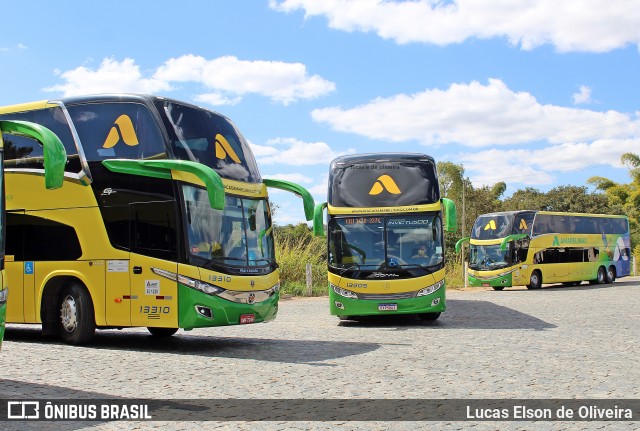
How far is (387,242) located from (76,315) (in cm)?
729

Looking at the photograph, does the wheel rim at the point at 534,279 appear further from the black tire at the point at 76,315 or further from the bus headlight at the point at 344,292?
the black tire at the point at 76,315

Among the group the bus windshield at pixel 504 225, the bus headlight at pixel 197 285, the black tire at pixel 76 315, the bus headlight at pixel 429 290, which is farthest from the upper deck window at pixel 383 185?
the bus windshield at pixel 504 225

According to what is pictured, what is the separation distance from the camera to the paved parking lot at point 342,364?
834 cm

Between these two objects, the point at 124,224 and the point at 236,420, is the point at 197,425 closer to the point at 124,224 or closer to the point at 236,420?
the point at 236,420

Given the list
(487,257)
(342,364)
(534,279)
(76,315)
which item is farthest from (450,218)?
(534,279)

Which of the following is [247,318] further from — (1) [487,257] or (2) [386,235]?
(1) [487,257]

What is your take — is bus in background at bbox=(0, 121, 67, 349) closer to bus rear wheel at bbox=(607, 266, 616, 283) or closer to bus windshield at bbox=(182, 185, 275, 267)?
bus windshield at bbox=(182, 185, 275, 267)

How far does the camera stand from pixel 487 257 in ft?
122

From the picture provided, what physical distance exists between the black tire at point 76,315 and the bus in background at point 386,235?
6.16 metres

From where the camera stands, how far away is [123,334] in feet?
53.2

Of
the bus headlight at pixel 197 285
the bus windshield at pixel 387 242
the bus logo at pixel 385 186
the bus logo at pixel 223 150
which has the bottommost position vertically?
the bus headlight at pixel 197 285

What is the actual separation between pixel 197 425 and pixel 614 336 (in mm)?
10365

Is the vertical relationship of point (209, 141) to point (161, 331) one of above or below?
above

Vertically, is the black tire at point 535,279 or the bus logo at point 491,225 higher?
the bus logo at point 491,225
